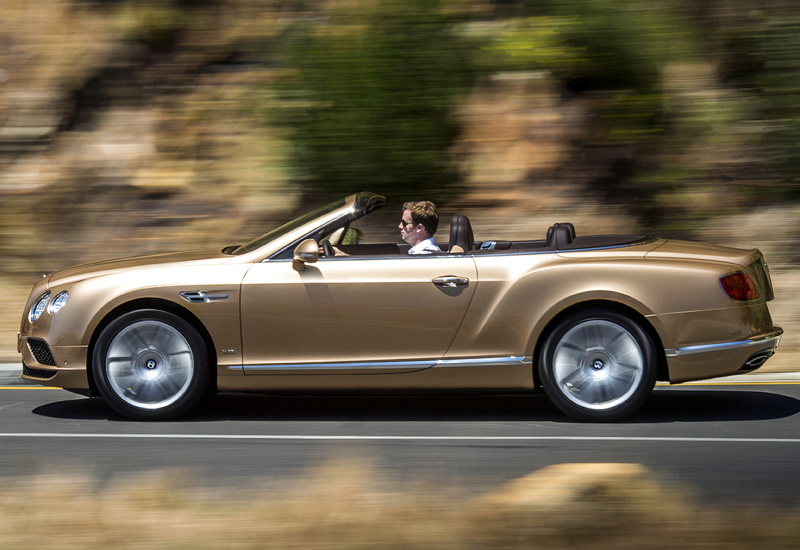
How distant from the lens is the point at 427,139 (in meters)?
12.5

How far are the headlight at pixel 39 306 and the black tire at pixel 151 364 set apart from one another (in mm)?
468

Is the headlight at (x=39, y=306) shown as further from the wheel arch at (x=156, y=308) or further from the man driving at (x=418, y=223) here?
the man driving at (x=418, y=223)

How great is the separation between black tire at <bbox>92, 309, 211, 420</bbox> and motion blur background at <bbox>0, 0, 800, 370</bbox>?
4866mm

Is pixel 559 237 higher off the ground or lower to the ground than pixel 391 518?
higher

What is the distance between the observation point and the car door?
7.04 meters

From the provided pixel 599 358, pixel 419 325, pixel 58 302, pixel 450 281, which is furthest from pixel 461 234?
pixel 58 302

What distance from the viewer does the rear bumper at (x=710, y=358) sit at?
7027 mm

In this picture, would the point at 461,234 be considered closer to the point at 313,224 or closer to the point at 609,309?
the point at 313,224

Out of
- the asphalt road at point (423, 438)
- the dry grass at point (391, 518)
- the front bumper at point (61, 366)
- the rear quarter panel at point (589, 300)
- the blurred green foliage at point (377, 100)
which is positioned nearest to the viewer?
the dry grass at point (391, 518)

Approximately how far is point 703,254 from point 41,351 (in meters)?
4.21

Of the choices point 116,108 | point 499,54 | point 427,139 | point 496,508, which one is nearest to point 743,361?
point 496,508

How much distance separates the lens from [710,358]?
277 inches

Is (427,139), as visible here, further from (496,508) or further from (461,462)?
(496,508)

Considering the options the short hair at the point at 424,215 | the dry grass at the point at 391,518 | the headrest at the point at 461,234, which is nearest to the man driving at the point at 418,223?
the short hair at the point at 424,215
